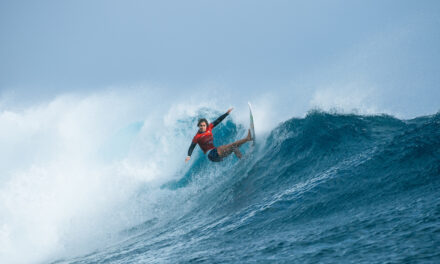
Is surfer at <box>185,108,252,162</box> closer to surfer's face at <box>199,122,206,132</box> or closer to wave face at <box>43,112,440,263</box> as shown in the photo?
surfer's face at <box>199,122,206,132</box>

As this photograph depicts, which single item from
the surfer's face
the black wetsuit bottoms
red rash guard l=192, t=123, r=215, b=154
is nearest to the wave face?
the black wetsuit bottoms

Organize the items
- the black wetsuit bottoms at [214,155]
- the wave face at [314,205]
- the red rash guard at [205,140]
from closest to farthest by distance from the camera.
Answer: the wave face at [314,205] < the black wetsuit bottoms at [214,155] < the red rash guard at [205,140]

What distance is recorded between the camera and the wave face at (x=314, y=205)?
3451mm

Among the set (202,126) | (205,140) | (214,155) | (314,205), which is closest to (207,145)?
(205,140)

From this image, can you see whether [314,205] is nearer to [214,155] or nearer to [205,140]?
[214,155]

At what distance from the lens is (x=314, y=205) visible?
5.11m

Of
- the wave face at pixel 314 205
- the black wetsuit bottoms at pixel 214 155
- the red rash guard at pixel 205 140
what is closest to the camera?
the wave face at pixel 314 205

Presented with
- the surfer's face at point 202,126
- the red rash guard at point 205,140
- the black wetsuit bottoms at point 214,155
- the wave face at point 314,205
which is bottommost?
the wave face at point 314,205

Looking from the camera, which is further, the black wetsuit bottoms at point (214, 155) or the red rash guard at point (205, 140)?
the red rash guard at point (205, 140)

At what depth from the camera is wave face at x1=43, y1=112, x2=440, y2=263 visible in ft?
11.3

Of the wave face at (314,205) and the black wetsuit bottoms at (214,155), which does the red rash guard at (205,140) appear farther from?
the wave face at (314,205)

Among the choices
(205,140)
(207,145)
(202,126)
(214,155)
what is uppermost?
(202,126)

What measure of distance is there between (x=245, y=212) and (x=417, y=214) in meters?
2.86

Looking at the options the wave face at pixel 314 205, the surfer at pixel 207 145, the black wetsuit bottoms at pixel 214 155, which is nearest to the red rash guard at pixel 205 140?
the surfer at pixel 207 145
